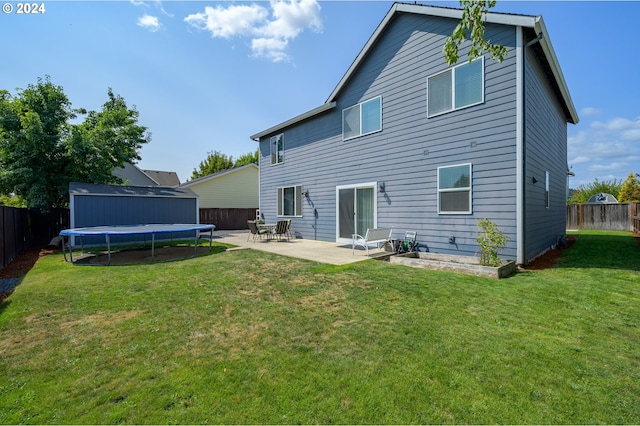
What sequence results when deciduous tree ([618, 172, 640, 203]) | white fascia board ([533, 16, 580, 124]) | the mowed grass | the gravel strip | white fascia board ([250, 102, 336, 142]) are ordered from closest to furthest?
the mowed grass, the gravel strip, white fascia board ([533, 16, 580, 124]), white fascia board ([250, 102, 336, 142]), deciduous tree ([618, 172, 640, 203])

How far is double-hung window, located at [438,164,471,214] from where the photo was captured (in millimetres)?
7387

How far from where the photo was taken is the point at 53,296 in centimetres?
481

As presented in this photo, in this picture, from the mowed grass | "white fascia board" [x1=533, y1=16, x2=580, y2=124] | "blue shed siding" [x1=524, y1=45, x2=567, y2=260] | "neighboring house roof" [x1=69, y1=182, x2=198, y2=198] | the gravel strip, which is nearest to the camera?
the mowed grass

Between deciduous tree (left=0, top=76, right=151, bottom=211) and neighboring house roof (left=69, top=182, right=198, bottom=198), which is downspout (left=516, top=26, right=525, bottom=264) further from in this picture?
deciduous tree (left=0, top=76, right=151, bottom=211)

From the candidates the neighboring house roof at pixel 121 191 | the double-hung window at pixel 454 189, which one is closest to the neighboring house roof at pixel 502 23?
the double-hung window at pixel 454 189

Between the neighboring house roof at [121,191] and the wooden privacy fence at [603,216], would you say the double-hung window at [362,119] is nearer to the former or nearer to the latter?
the neighboring house roof at [121,191]

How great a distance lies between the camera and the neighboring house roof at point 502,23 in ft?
20.8

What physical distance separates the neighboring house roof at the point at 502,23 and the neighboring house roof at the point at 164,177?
23.2 meters

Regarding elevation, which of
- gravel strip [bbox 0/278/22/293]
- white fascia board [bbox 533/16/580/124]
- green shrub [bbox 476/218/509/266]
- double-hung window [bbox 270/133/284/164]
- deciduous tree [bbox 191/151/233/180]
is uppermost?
deciduous tree [bbox 191/151/233/180]

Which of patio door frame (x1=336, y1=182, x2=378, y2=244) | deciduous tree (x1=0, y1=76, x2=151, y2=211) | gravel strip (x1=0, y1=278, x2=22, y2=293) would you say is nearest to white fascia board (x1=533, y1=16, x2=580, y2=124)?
patio door frame (x1=336, y1=182, x2=378, y2=244)

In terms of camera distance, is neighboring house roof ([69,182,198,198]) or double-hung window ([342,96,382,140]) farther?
neighboring house roof ([69,182,198,198])

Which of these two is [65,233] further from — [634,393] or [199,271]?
[634,393]

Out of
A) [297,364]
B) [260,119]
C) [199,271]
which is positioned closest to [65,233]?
[199,271]

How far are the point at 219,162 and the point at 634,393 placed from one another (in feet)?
131
